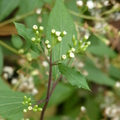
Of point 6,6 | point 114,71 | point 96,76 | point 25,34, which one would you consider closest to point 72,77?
point 25,34

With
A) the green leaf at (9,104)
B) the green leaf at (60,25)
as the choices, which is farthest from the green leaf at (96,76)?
the green leaf at (9,104)

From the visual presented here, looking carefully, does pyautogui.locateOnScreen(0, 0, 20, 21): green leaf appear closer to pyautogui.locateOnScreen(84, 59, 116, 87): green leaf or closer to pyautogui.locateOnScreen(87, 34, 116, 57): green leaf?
pyautogui.locateOnScreen(87, 34, 116, 57): green leaf

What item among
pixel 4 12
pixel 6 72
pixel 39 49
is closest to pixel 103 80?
pixel 6 72

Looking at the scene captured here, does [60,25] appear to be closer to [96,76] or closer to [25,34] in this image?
[25,34]

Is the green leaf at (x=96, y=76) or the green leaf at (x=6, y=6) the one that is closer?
the green leaf at (x=6, y=6)

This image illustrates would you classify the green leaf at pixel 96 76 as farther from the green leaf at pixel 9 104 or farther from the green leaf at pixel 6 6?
the green leaf at pixel 9 104

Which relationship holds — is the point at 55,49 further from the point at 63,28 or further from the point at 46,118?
the point at 46,118
